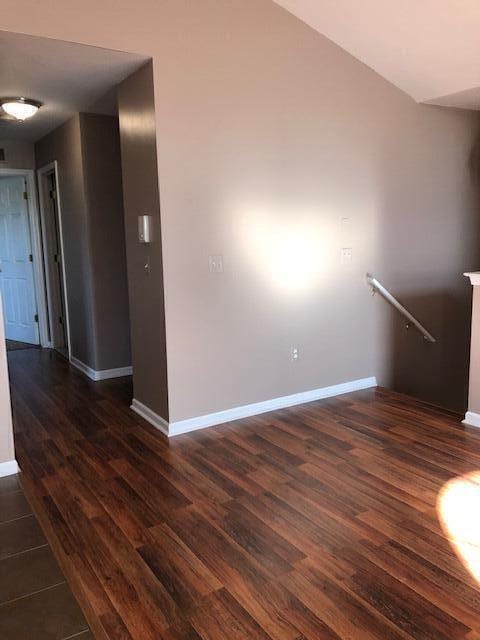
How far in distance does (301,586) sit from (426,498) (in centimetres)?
96

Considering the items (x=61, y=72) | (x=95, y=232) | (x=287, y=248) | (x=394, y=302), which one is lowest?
(x=394, y=302)

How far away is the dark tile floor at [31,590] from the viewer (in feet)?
5.88

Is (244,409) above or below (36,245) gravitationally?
below

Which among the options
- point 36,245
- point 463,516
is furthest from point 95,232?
point 463,516

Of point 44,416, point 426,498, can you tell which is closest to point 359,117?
point 426,498

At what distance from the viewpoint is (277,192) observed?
3740mm

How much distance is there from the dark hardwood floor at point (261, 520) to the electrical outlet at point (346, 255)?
1.17 meters

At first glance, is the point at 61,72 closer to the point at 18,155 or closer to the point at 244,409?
the point at 244,409

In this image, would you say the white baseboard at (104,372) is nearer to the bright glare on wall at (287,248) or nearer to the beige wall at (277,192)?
the beige wall at (277,192)

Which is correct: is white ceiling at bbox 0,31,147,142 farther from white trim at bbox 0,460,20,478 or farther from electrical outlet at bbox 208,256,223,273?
white trim at bbox 0,460,20,478

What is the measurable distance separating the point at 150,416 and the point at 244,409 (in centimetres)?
69

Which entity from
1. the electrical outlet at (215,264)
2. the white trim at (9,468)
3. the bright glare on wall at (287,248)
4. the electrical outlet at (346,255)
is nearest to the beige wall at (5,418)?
the white trim at (9,468)

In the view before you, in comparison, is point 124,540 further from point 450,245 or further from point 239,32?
point 450,245

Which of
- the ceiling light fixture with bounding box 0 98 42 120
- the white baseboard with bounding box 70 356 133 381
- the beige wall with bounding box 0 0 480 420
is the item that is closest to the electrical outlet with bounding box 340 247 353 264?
the beige wall with bounding box 0 0 480 420
